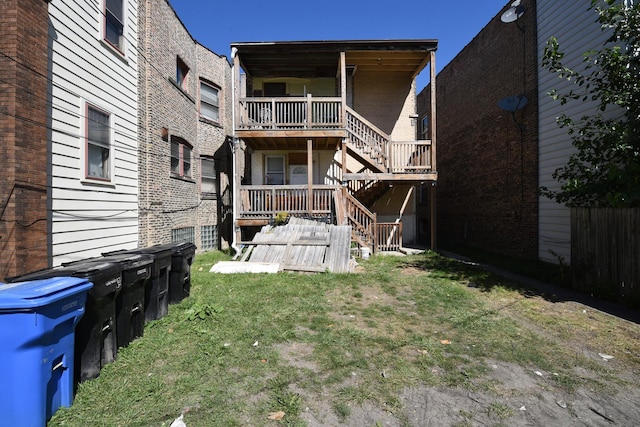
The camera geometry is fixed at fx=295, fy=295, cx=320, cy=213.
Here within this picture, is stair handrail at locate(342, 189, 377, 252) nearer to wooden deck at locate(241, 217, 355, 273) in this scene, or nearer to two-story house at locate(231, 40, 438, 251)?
two-story house at locate(231, 40, 438, 251)

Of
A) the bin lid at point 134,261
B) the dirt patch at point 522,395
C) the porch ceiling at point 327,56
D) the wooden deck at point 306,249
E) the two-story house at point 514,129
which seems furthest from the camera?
the porch ceiling at point 327,56

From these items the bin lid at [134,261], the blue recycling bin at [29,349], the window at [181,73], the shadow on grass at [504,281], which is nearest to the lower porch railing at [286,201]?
the shadow on grass at [504,281]

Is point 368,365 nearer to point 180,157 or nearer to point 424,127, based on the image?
point 180,157

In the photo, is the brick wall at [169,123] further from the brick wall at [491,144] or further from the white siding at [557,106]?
the white siding at [557,106]

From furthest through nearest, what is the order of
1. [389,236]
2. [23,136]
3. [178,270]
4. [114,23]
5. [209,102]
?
[209,102], [389,236], [114,23], [178,270], [23,136]

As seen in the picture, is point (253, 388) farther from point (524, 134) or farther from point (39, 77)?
point (524, 134)

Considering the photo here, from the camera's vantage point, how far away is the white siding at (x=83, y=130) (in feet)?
17.6

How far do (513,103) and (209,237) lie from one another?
1261 centimetres

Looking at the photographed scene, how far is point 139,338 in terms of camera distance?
4016mm

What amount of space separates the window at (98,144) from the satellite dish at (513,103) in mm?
12188

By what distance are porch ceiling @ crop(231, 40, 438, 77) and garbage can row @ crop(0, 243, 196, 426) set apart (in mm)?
9506

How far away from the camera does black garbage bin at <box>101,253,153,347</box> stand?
3645 mm

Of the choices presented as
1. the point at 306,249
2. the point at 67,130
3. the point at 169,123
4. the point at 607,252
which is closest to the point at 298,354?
the point at 306,249

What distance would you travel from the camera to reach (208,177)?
40.7ft
